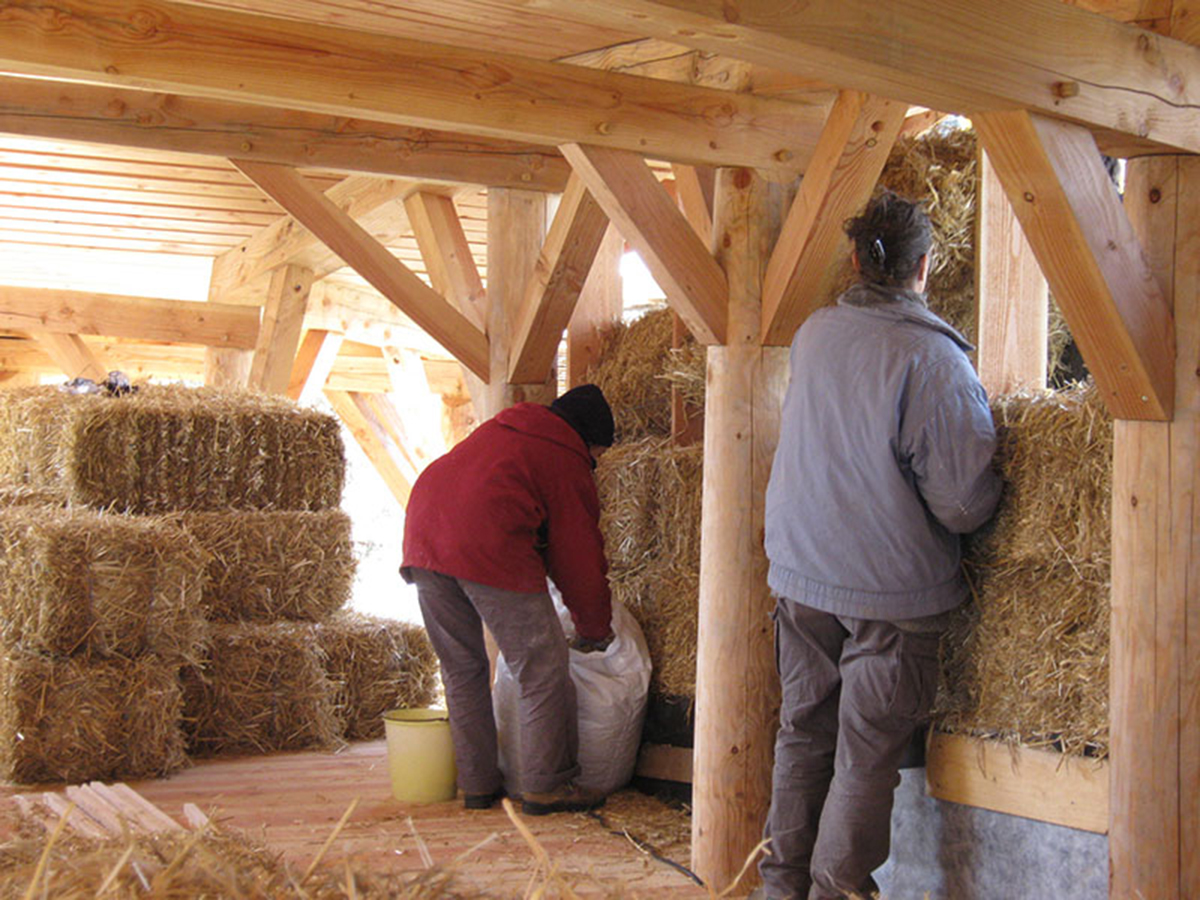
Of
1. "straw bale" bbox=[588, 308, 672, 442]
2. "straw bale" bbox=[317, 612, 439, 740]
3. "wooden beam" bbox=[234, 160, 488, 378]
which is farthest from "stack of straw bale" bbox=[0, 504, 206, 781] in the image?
"straw bale" bbox=[588, 308, 672, 442]

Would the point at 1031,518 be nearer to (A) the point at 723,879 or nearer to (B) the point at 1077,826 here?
(B) the point at 1077,826

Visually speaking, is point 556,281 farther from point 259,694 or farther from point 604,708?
point 259,694

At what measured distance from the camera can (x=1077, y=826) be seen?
3082 mm

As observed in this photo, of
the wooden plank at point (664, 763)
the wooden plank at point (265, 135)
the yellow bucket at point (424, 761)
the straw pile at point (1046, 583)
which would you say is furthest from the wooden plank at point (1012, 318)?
the yellow bucket at point (424, 761)

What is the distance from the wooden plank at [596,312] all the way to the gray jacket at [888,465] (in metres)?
2.38

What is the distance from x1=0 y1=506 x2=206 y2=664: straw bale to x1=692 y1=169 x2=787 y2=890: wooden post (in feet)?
7.03

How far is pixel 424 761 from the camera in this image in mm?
4633

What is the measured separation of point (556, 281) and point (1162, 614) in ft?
7.91

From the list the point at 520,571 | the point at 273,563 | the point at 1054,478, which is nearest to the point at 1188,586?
the point at 1054,478

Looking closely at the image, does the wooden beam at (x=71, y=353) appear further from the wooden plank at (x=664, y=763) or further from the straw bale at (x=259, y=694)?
the wooden plank at (x=664, y=763)

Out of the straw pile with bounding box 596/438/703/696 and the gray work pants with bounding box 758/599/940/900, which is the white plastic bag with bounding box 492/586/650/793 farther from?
the gray work pants with bounding box 758/599/940/900

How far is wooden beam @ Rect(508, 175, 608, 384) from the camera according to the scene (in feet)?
14.8

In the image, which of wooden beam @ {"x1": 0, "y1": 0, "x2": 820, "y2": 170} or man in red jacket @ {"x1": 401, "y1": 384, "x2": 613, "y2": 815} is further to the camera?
man in red jacket @ {"x1": 401, "y1": 384, "x2": 613, "y2": 815}

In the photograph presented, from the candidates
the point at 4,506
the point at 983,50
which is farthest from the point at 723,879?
the point at 4,506
